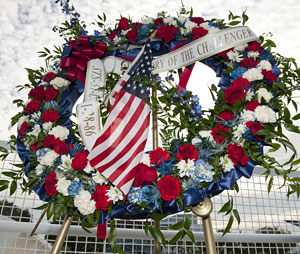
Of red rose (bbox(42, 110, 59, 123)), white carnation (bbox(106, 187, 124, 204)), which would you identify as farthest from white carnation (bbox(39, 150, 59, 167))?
white carnation (bbox(106, 187, 124, 204))

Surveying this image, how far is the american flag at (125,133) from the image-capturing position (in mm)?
1222

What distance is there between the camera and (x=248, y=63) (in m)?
1.58

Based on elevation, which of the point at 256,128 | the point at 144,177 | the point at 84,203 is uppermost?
the point at 256,128

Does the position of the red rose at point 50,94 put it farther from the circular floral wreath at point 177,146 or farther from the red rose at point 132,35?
the red rose at point 132,35

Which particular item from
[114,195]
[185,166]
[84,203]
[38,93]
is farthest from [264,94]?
[38,93]

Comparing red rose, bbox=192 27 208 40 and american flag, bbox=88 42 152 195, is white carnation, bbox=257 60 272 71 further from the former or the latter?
american flag, bbox=88 42 152 195

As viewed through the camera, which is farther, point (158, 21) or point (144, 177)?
point (158, 21)

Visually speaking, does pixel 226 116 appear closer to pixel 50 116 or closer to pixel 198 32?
pixel 198 32

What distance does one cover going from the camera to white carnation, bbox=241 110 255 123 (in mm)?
1300

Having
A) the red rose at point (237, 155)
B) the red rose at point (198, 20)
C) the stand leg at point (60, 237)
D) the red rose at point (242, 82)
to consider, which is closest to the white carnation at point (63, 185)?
the stand leg at point (60, 237)

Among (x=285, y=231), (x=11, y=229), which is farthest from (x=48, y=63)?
(x=285, y=231)

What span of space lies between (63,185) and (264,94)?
1.14m

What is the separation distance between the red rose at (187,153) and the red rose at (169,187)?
0.40 feet

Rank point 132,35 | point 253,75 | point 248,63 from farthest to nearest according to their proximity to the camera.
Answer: point 132,35 → point 248,63 → point 253,75
